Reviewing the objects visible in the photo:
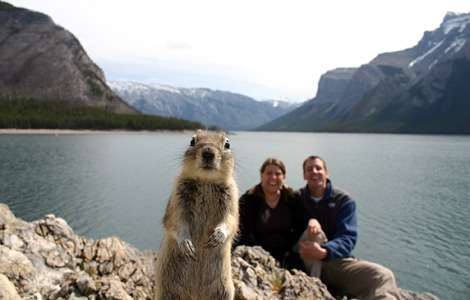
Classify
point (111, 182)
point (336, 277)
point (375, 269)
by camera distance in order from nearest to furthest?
point (375, 269)
point (336, 277)
point (111, 182)

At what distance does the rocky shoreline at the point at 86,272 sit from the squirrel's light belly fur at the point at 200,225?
6.13 feet

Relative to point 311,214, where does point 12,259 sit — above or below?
below

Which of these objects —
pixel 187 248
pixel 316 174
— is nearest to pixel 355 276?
pixel 316 174

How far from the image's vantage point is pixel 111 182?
37.7 metres

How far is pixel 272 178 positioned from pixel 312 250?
2.23 metres

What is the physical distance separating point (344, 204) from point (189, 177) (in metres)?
5.67

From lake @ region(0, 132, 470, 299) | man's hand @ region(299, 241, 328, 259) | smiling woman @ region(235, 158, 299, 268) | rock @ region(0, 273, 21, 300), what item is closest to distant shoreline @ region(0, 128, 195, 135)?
lake @ region(0, 132, 470, 299)

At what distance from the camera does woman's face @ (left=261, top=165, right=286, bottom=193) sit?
8703 millimetres

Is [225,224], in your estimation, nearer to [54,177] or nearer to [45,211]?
[45,211]

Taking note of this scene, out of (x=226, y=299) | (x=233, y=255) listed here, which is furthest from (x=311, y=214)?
(x=226, y=299)

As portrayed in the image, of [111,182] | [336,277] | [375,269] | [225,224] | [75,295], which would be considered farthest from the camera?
[111,182]

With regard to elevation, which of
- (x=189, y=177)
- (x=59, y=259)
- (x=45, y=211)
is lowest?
(x=45, y=211)

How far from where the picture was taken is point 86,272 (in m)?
7.54

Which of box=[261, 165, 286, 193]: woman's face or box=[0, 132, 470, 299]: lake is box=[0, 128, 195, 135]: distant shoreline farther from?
box=[261, 165, 286, 193]: woman's face
